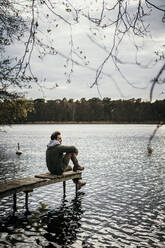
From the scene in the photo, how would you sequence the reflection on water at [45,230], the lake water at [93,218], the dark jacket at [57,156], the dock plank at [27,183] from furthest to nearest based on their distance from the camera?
the dark jacket at [57,156] < the dock plank at [27,183] < the lake water at [93,218] < the reflection on water at [45,230]

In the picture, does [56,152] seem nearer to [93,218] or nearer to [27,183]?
[27,183]

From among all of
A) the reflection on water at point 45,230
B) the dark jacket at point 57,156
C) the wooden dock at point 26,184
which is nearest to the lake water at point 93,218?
the reflection on water at point 45,230

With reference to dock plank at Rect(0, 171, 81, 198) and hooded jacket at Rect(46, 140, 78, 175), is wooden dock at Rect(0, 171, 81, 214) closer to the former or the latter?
dock plank at Rect(0, 171, 81, 198)

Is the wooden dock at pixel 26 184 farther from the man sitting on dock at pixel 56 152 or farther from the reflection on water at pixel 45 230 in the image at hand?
the reflection on water at pixel 45 230

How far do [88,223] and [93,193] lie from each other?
4.25 m

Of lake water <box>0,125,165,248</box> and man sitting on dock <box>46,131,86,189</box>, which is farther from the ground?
man sitting on dock <box>46,131,86,189</box>

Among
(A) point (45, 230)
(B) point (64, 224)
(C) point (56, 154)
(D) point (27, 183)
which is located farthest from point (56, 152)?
(A) point (45, 230)

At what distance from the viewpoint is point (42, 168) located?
2183 centimetres

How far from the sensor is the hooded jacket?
33.6 ft

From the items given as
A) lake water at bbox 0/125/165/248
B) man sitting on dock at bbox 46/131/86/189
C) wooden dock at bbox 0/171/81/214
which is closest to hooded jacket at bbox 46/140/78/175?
man sitting on dock at bbox 46/131/86/189

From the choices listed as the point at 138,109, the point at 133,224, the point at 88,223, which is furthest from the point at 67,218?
the point at 138,109

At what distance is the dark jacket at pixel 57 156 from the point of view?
10.2 metres

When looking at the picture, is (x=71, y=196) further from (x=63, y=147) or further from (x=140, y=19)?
(x=140, y=19)

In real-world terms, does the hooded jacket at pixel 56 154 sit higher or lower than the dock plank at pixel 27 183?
higher
